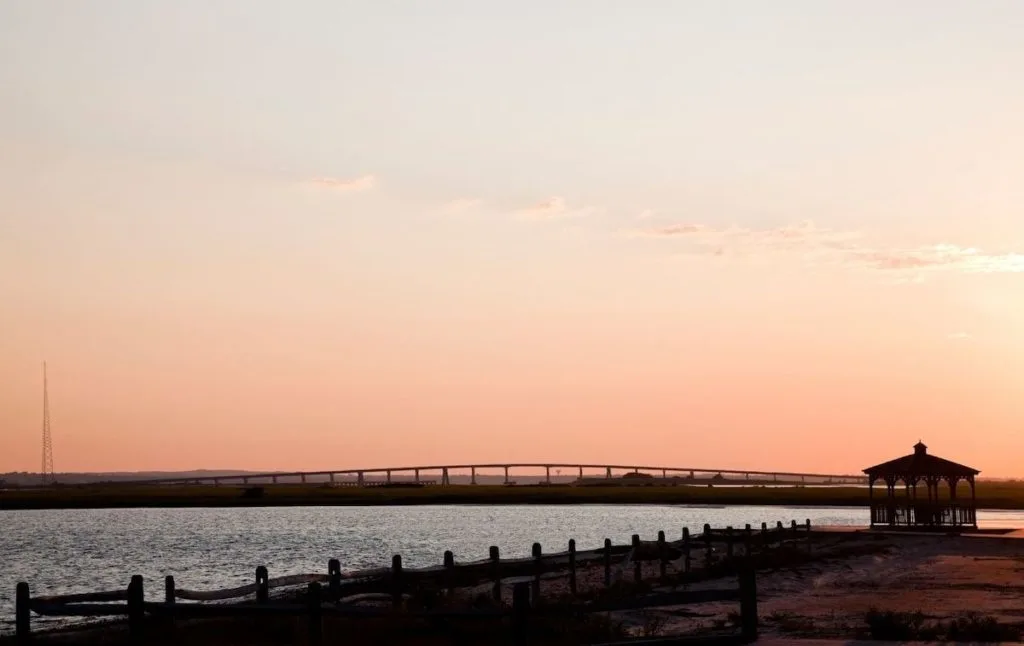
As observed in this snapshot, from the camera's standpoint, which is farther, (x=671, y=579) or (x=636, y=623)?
(x=671, y=579)

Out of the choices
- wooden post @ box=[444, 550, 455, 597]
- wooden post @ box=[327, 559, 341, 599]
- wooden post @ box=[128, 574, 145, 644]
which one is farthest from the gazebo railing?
wooden post @ box=[128, 574, 145, 644]

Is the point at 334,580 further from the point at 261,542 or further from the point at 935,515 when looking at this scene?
the point at 261,542

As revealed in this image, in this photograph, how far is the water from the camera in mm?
62344

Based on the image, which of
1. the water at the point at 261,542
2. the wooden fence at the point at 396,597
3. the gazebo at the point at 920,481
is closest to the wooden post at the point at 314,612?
the wooden fence at the point at 396,597

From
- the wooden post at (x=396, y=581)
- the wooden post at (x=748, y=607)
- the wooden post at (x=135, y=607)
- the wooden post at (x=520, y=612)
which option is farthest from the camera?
the wooden post at (x=396, y=581)

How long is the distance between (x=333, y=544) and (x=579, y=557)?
1486 inches

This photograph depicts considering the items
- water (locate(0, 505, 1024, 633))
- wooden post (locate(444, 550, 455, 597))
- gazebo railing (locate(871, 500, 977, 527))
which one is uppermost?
wooden post (locate(444, 550, 455, 597))

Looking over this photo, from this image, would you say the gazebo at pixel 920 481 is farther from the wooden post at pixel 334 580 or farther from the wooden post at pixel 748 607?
the wooden post at pixel 748 607

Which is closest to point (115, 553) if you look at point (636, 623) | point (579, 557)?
point (579, 557)

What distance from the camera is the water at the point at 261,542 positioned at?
6234 centimetres

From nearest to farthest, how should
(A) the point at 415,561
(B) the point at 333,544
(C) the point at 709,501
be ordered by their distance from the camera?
(A) the point at 415,561, (B) the point at 333,544, (C) the point at 709,501

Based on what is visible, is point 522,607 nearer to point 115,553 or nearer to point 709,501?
point 115,553

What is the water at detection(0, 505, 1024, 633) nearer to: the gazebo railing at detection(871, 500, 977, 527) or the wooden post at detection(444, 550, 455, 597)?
the wooden post at detection(444, 550, 455, 597)

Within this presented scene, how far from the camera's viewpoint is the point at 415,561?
67.9m
